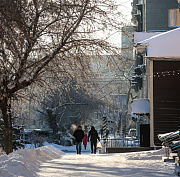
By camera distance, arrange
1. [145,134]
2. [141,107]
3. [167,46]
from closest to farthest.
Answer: [167,46] → [145,134] → [141,107]

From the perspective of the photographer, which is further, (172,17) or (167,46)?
(172,17)

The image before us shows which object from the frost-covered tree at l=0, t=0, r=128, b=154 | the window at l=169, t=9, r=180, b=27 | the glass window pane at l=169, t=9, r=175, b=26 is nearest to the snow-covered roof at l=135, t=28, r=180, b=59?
the frost-covered tree at l=0, t=0, r=128, b=154

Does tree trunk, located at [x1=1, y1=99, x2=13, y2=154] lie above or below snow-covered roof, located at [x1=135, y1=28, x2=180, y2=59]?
below

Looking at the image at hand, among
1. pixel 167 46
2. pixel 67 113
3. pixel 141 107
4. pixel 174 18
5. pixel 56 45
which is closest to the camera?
pixel 56 45

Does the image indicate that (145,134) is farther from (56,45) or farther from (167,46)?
(56,45)

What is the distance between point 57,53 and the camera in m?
11.3

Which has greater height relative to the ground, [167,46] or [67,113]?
[167,46]

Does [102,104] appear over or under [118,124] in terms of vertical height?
over

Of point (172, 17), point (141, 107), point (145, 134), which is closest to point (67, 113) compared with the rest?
point (172, 17)

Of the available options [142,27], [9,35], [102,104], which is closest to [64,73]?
[9,35]

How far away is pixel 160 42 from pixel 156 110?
4854 mm

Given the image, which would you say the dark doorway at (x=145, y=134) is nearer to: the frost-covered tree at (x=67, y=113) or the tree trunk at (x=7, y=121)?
the tree trunk at (x=7, y=121)

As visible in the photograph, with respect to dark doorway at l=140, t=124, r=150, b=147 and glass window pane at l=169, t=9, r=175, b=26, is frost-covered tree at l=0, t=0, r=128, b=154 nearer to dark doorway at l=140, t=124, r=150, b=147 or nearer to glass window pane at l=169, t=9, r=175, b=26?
dark doorway at l=140, t=124, r=150, b=147

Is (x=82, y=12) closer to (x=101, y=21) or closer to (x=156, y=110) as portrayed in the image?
(x=101, y=21)
